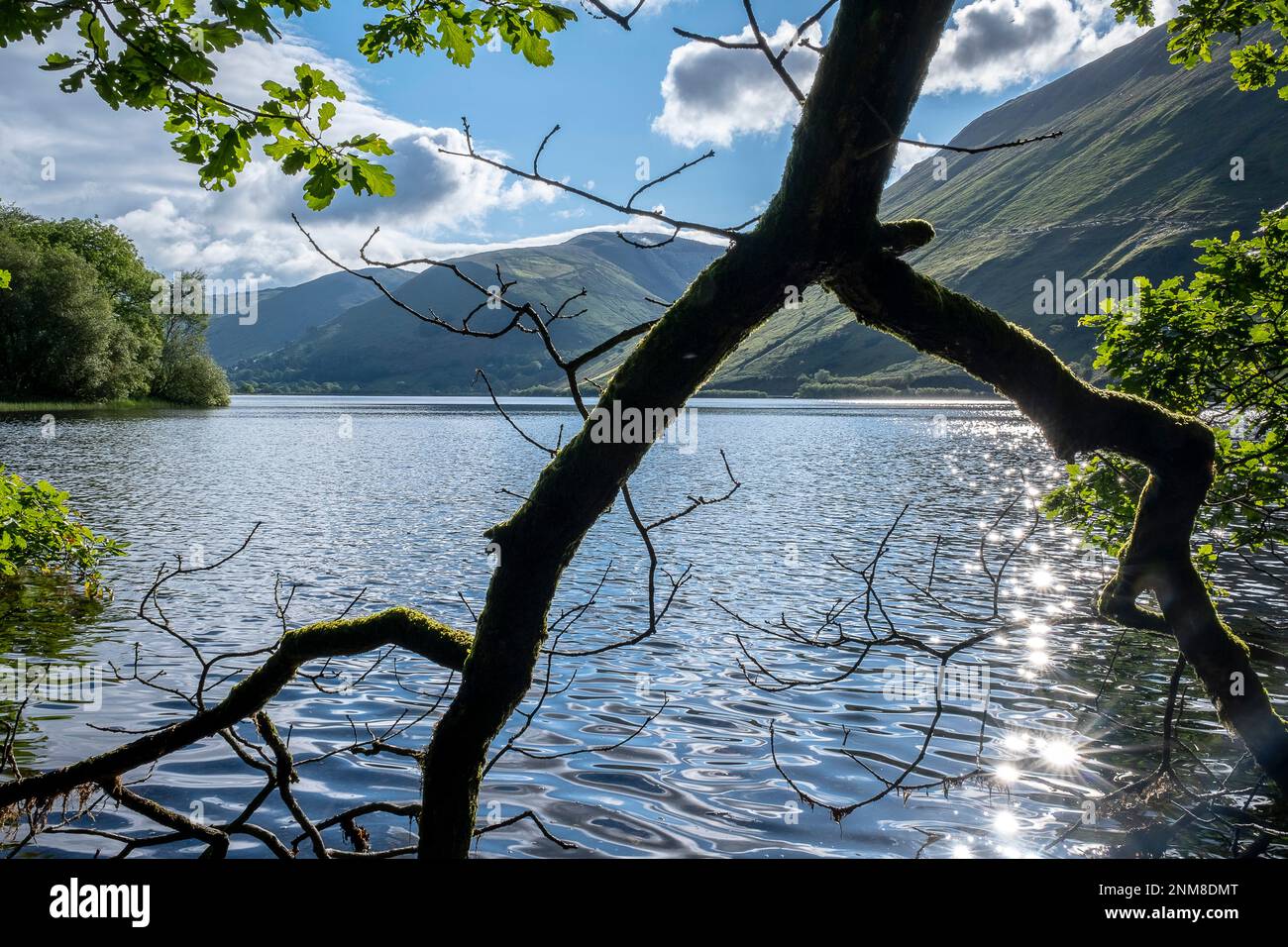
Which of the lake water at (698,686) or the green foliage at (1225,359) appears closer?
the green foliage at (1225,359)

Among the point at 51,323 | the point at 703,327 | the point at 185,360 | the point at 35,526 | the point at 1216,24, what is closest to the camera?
the point at 703,327

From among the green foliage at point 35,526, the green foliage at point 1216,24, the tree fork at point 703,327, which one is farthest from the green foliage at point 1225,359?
the green foliage at point 35,526

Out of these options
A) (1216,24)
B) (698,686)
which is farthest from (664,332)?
(698,686)

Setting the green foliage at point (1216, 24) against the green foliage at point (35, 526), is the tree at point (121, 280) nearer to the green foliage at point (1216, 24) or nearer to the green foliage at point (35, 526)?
the green foliage at point (35, 526)

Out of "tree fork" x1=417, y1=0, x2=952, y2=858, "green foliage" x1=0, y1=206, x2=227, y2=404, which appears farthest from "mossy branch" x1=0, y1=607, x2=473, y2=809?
"green foliage" x1=0, y1=206, x2=227, y2=404

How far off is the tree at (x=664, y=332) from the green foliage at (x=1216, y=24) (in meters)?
6.52

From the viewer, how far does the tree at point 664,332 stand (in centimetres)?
318

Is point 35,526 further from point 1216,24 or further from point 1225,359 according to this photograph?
point 1216,24

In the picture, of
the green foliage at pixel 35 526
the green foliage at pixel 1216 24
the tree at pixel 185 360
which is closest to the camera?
the green foliage at pixel 1216 24

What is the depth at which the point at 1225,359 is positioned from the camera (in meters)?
9.83

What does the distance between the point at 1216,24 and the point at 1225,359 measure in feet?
12.8

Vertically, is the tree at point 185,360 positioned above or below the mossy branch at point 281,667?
above

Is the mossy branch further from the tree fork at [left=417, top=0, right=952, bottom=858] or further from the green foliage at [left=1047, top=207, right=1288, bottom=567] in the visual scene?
the green foliage at [left=1047, top=207, right=1288, bottom=567]

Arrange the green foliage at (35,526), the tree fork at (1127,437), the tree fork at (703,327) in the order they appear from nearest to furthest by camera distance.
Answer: the tree fork at (703,327) < the tree fork at (1127,437) < the green foliage at (35,526)
